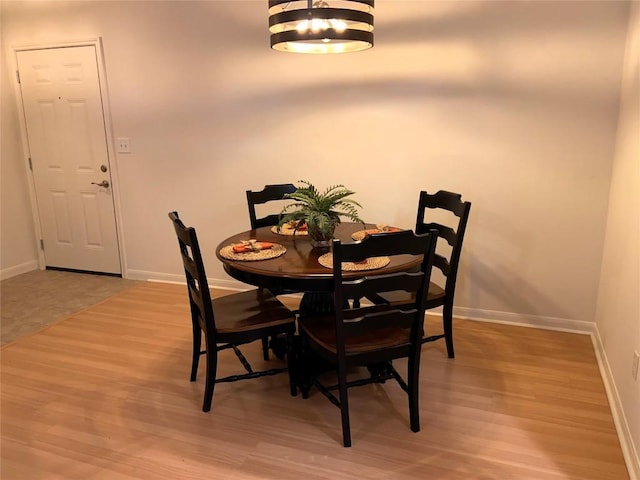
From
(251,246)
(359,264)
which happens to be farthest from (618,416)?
(251,246)

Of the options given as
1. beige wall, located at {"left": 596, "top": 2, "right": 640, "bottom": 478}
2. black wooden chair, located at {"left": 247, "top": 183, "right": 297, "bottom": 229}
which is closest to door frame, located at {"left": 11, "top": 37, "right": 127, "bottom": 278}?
black wooden chair, located at {"left": 247, "top": 183, "right": 297, "bottom": 229}

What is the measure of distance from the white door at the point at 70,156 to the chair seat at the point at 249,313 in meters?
2.32

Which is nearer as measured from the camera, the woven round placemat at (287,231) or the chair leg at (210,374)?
the chair leg at (210,374)

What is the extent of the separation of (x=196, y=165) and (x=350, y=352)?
250 centimetres

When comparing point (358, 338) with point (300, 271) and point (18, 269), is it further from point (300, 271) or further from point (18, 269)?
point (18, 269)

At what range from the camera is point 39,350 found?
3.12 m

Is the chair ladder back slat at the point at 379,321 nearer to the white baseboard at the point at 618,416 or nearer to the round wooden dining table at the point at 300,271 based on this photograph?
the round wooden dining table at the point at 300,271

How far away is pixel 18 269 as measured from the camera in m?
4.64

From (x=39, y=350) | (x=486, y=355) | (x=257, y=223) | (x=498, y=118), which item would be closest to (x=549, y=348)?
(x=486, y=355)

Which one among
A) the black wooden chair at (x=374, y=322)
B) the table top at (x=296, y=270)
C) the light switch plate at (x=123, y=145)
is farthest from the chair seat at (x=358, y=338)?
the light switch plate at (x=123, y=145)

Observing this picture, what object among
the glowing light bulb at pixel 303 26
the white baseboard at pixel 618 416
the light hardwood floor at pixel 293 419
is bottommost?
A: the light hardwood floor at pixel 293 419

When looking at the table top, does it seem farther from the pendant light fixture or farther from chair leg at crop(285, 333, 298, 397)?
the pendant light fixture

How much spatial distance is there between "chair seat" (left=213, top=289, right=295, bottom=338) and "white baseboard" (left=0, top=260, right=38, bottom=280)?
2.99m

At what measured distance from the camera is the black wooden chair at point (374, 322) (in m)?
1.95
